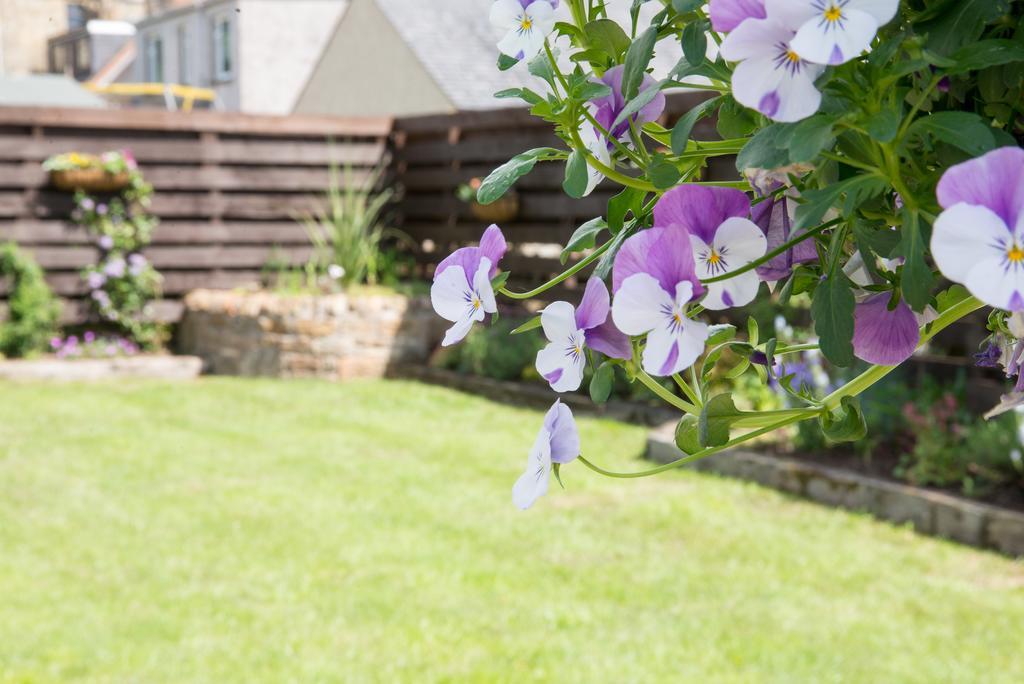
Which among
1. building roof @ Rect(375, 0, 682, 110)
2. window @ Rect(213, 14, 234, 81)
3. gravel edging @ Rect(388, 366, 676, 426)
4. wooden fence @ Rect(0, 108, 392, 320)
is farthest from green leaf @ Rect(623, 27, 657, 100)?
window @ Rect(213, 14, 234, 81)

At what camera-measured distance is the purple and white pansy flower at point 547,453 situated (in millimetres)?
558

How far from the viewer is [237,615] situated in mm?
3389

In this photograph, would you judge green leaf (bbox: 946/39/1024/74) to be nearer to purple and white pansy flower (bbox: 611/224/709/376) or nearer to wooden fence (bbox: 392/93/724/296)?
purple and white pansy flower (bbox: 611/224/709/376)

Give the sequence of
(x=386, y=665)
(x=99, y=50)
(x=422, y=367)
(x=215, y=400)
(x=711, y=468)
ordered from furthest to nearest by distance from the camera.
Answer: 1. (x=99, y=50)
2. (x=422, y=367)
3. (x=215, y=400)
4. (x=711, y=468)
5. (x=386, y=665)

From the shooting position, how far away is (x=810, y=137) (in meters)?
0.44

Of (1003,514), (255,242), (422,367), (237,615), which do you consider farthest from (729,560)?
(255,242)

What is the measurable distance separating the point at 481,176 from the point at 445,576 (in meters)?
4.57

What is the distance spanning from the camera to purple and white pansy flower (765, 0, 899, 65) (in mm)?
408

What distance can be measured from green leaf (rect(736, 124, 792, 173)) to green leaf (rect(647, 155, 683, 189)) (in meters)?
0.08

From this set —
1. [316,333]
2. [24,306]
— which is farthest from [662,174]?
[24,306]

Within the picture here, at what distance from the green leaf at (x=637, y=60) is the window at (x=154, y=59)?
91.6 ft

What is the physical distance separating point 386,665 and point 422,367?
15.3 ft

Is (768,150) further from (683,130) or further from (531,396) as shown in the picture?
(531,396)

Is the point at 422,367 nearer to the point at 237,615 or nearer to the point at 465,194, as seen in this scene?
the point at 465,194
